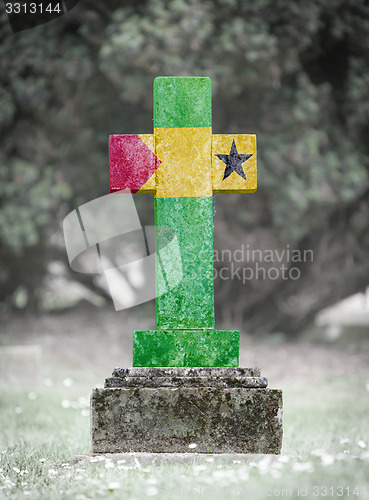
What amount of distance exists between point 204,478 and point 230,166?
180 centimetres

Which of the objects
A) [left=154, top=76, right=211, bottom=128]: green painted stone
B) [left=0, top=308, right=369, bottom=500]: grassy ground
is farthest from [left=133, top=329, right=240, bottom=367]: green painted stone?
[left=154, top=76, right=211, bottom=128]: green painted stone

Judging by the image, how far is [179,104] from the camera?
3510 millimetres

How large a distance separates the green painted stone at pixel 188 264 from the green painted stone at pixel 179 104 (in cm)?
46

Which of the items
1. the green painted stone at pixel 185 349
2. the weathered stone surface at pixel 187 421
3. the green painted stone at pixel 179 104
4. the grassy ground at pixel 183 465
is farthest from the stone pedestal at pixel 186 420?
the green painted stone at pixel 179 104

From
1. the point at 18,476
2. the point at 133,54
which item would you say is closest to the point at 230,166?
the point at 18,476

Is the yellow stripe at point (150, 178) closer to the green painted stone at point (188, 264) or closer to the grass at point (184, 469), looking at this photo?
the green painted stone at point (188, 264)

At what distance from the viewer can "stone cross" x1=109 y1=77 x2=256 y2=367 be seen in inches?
135

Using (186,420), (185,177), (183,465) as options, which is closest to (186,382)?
(186,420)

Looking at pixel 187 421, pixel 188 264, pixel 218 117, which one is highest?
pixel 218 117

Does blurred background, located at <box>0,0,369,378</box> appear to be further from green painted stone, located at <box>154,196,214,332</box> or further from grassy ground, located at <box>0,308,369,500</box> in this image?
green painted stone, located at <box>154,196,214,332</box>

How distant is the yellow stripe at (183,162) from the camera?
348 centimetres

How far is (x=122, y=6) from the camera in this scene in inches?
317

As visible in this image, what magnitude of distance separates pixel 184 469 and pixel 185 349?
70 cm

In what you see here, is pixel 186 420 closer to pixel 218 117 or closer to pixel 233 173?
pixel 233 173
